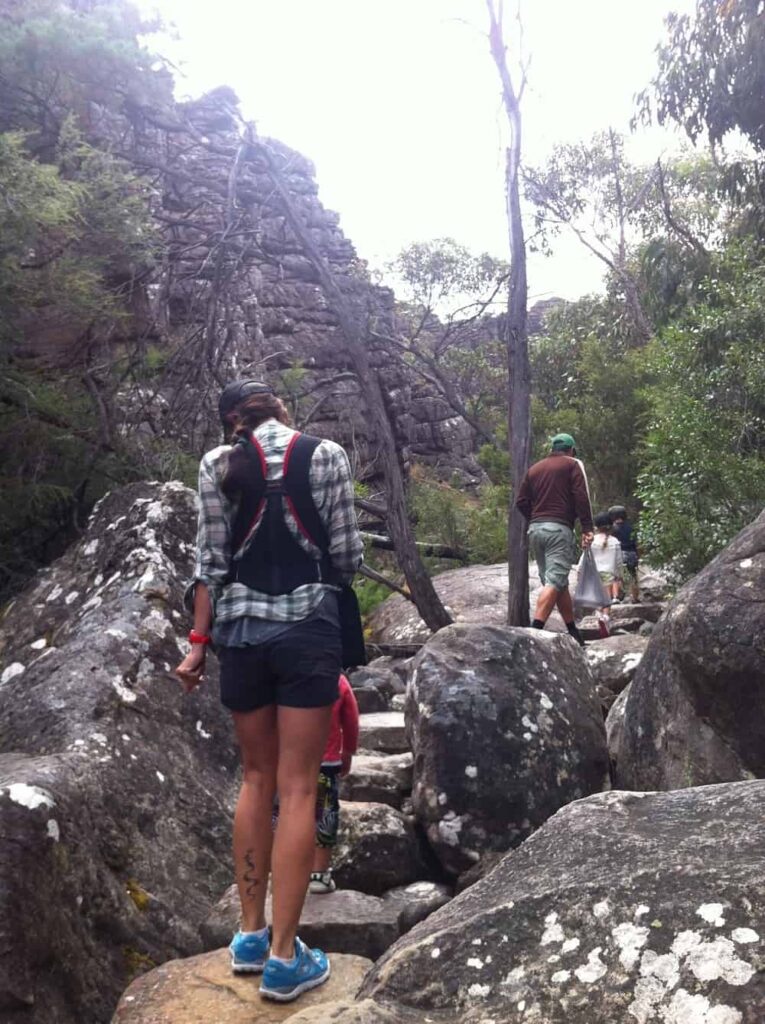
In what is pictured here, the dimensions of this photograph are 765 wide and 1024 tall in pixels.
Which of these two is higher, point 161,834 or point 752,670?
point 752,670

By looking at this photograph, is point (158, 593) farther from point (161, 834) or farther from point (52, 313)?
point (52, 313)

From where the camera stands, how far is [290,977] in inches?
114

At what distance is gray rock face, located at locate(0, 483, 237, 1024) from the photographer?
130 inches

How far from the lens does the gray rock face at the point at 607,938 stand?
187 centimetres

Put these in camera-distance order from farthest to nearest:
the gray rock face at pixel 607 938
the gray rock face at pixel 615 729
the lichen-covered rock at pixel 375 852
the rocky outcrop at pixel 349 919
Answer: the gray rock face at pixel 615 729, the lichen-covered rock at pixel 375 852, the rocky outcrop at pixel 349 919, the gray rock face at pixel 607 938

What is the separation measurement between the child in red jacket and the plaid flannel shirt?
2.64 feet

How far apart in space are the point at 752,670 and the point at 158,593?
2.90 metres

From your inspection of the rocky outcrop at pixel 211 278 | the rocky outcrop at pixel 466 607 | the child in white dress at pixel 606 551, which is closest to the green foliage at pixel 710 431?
the child in white dress at pixel 606 551

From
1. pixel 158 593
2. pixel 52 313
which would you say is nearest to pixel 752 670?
pixel 158 593

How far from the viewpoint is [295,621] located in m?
3.00

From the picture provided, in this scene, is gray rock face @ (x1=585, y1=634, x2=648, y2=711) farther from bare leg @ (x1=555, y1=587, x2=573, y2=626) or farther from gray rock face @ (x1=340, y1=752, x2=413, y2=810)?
gray rock face @ (x1=340, y1=752, x2=413, y2=810)

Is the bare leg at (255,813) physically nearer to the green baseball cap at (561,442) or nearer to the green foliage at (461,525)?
the green baseball cap at (561,442)

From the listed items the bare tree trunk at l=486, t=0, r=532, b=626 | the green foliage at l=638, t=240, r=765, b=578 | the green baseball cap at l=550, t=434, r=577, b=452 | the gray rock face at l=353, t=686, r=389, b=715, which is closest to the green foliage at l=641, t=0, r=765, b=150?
the green foliage at l=638, t=240, r=765, b=578

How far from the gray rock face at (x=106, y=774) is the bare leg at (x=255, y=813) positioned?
0.69m
